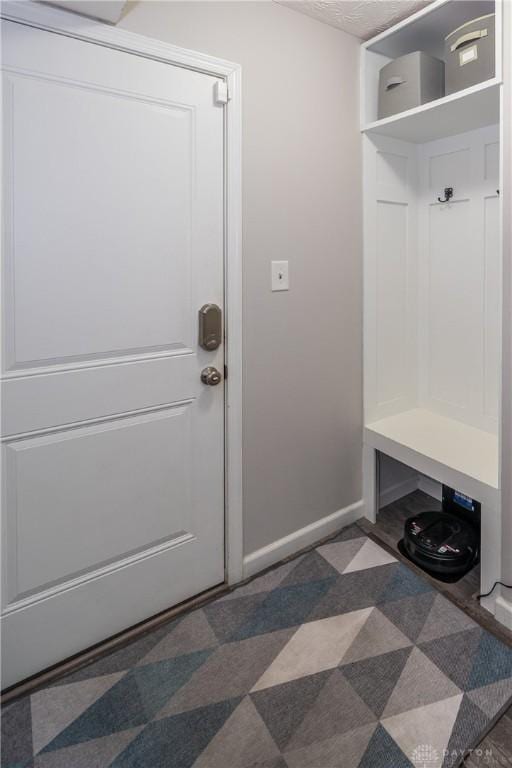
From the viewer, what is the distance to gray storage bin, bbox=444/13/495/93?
1646 mm

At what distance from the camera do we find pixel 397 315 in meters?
2.36

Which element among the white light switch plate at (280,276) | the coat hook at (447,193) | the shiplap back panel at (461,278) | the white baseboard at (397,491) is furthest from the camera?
the white baseboard at (397,491)

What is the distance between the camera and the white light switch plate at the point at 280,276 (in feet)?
6.13

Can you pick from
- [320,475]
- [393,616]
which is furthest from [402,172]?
[393,616]

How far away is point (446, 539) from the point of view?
6.71 ft

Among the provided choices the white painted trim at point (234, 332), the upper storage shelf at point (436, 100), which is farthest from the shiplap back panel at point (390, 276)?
the white painted trim at point (234, 332)

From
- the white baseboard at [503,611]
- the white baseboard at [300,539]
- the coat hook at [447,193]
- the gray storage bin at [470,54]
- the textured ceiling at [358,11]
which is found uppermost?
the textured ceiling at [358,11]

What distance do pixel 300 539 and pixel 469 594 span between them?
27.9 inches

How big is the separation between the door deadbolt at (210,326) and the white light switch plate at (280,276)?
0.96ft

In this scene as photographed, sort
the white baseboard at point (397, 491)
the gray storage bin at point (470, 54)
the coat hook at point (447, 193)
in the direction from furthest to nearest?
the white baseboard at point (397, 491)
the coat hook at point (447, 193)
the gray storage bin at point (470, 54)

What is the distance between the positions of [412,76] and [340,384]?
131 cm

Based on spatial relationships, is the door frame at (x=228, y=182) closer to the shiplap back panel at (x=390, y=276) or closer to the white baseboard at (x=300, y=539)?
the white baseboard at (x=300, y=539)

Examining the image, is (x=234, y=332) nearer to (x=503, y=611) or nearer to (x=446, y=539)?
(x=446, y=539)

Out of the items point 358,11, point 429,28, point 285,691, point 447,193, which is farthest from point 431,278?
point 285,691
